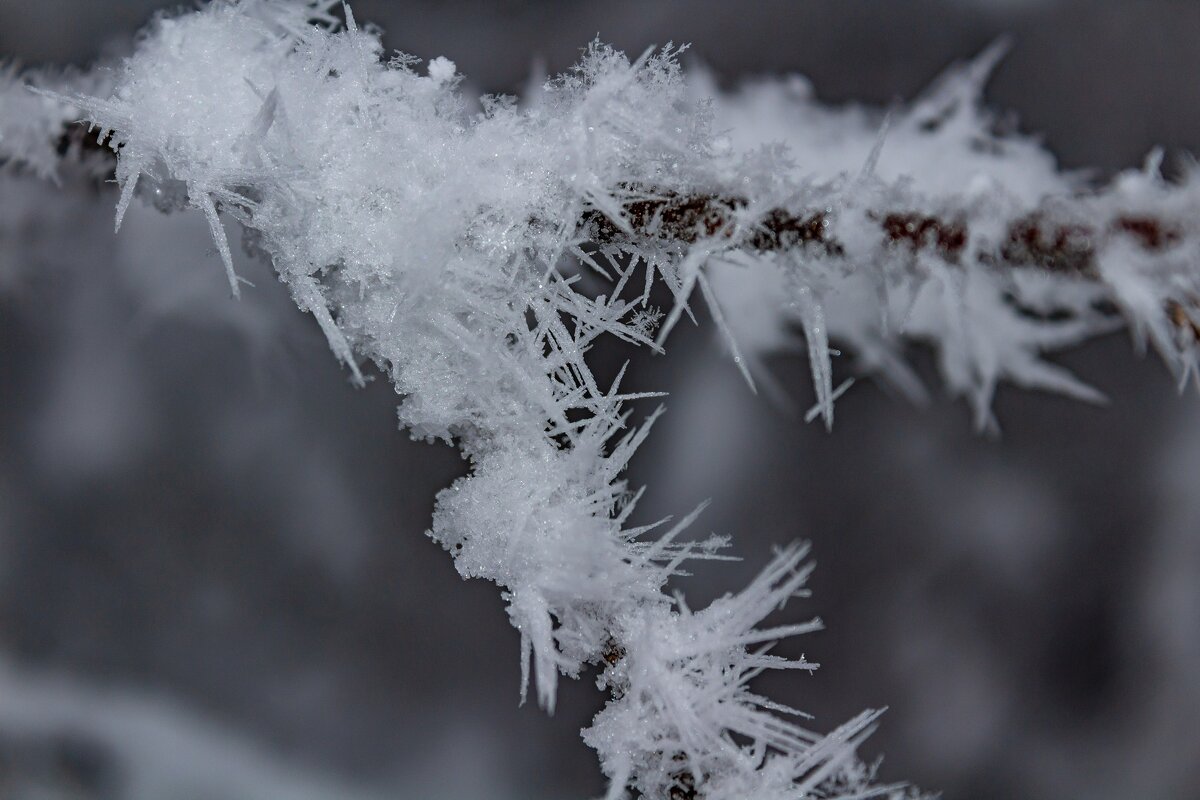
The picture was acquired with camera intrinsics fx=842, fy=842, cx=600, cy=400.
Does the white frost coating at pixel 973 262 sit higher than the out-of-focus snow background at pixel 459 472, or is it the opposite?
the out-of-focus snow background at pixel 459 472

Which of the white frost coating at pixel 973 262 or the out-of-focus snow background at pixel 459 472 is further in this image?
the out-of-focus snow background at pixel 459 472

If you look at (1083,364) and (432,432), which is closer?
(432,432)

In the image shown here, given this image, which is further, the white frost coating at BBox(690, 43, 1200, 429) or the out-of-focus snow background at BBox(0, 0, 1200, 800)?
the out-of-focus snow background at BBox(0, 0, 1200, 800)

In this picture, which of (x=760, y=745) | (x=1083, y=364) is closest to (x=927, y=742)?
(x=1083, y=364)

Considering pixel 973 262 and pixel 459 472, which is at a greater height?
pixel 459 472

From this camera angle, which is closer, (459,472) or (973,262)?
(973,262)

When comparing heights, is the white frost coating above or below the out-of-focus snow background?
below

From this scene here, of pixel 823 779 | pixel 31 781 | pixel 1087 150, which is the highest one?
pixel 1087 150

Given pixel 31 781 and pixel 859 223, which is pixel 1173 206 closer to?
pixel 859 223
